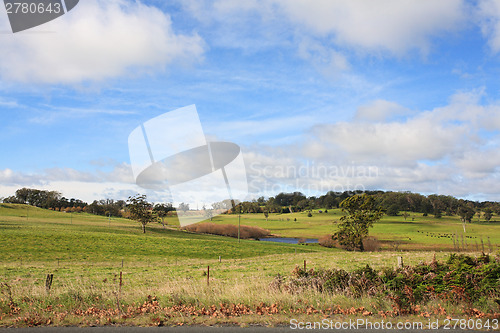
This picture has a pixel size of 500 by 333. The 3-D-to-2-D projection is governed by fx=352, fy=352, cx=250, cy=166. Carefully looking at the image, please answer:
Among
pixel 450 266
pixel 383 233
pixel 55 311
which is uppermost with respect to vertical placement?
pixel 450 266

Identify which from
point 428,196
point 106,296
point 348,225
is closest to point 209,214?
point 348,225

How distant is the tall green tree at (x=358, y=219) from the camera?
60.8 metres

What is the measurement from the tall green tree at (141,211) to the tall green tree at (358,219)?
4867 centimetres

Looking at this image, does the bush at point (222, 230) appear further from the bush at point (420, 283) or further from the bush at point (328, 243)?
the bush at point (420, 283)

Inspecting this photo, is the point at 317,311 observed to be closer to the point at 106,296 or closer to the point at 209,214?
the point at 106,296

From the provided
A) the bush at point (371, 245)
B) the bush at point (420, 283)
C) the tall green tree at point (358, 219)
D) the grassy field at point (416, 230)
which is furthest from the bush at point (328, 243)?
the bush at point (420, 283)

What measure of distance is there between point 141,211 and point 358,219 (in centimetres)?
5360

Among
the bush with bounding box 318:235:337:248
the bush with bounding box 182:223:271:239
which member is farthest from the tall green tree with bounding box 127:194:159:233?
the bush with bounding box 318:235:337:248

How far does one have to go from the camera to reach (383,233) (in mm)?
117625

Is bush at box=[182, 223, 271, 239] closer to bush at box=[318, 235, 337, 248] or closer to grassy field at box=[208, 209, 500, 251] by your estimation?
grassy field at box=[208, 209, 500, 251]

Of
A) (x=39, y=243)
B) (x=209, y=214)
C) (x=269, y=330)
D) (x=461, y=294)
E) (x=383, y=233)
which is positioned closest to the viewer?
(x=269, y=330)

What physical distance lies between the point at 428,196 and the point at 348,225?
475 feet

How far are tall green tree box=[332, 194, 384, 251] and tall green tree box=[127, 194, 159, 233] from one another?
4867 centimetres

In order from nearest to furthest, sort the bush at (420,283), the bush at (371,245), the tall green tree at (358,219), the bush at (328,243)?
the bush at (420,283)
the tall green tree at (358,219)
the bush at (371,245)
the bush at (328,243)
